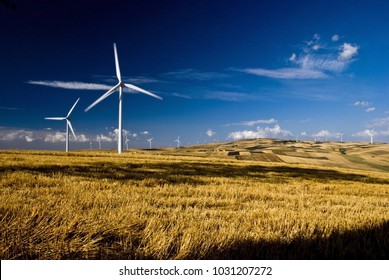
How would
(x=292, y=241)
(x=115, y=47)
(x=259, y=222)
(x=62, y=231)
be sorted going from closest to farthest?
(x=62, y=231) → (x=292, y=241) → (x=259, y=222) → (x=115, y=47)

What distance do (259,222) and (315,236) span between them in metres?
1.39

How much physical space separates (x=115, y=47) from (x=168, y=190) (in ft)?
171

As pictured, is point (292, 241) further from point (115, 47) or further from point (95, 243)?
point (115, 47)

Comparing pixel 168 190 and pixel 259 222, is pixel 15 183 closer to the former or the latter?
pixel 168 190

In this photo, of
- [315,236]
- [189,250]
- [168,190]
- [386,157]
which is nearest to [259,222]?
[315,236]

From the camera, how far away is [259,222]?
6.77 m

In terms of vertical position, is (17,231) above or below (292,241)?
above

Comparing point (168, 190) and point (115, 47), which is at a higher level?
point (115, 47)
